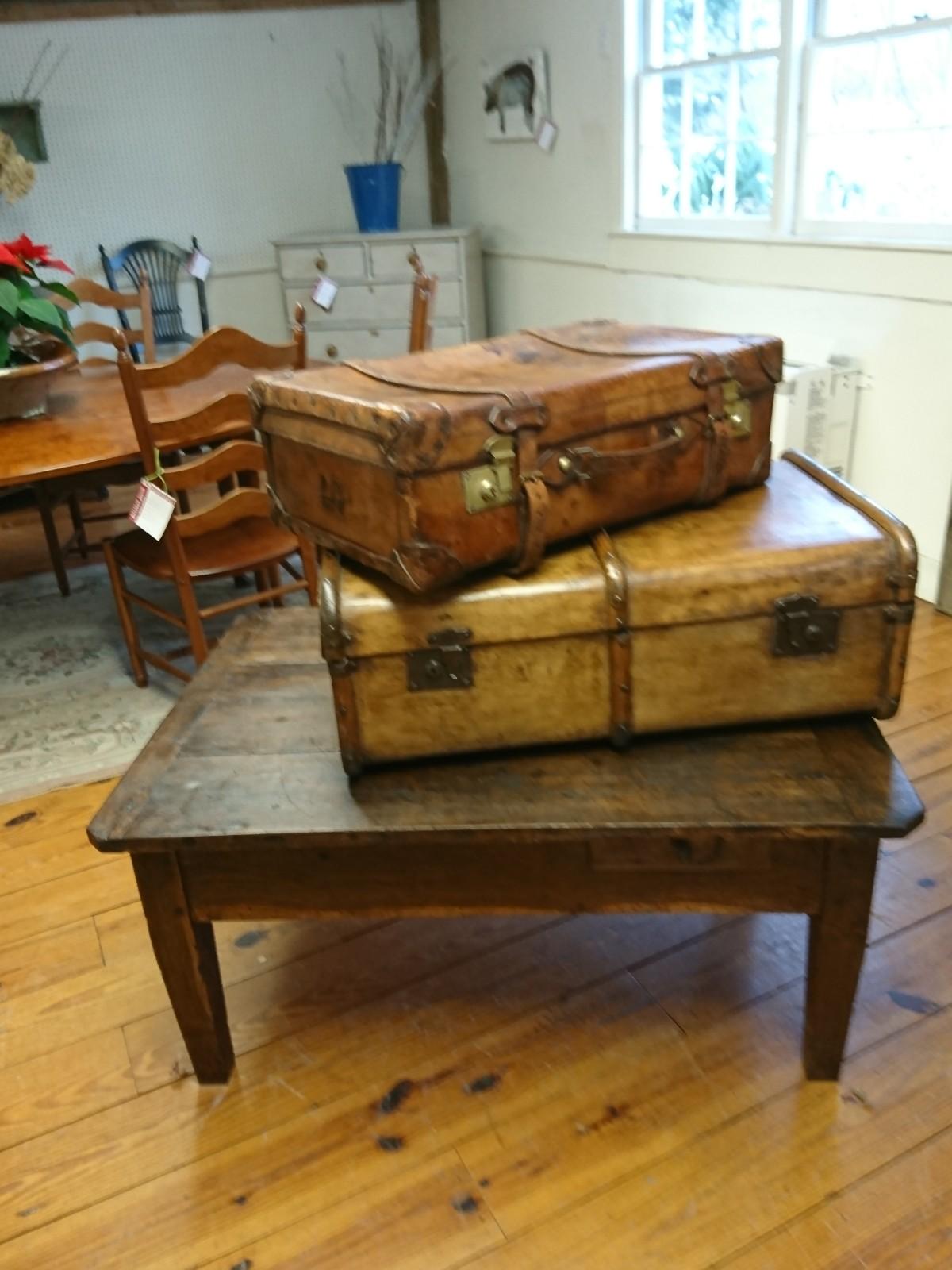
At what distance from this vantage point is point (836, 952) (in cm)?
127

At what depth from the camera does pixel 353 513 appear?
128 cm

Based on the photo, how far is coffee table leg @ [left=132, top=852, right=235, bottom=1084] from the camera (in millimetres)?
1267

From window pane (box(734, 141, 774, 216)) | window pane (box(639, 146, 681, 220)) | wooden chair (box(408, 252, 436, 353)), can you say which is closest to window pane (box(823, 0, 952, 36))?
window pane (box(734, 141, 774, 216))

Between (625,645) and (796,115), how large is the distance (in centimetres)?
239

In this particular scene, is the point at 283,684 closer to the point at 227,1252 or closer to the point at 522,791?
the point at 522,791

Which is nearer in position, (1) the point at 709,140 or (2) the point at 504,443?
(2) the point at 504,443

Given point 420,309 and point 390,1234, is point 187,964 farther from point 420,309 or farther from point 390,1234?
point 420,309

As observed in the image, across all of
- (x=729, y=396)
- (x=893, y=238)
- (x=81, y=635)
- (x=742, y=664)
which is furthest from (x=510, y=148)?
(x=742, y=664)

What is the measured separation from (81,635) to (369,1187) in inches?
79.6

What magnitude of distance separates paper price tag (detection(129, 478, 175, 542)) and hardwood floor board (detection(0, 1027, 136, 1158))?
969 mm

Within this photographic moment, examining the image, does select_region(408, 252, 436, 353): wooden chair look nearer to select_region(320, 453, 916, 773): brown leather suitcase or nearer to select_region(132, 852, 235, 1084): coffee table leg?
select_region(320, 453, 916, 773): brown leather suitcase

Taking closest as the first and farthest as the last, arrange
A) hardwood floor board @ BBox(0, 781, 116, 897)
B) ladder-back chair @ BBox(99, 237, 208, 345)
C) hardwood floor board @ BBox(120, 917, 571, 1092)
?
hardwood floor board @ BBox(120, 917, 571, 1092) → hardwood floor board @ BBox(0, 781, 116, 897) → ladder-back chair @ BBox(99, 237, 208, 345)

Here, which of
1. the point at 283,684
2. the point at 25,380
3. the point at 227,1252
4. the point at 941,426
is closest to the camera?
the point at 227,1252

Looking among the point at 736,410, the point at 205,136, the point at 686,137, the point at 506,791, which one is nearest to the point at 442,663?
the point at 506,791
